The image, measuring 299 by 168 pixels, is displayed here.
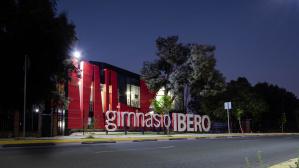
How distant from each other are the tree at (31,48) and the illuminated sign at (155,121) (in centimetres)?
863

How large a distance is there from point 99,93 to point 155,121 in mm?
11324

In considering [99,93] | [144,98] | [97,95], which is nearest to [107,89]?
[99,93]

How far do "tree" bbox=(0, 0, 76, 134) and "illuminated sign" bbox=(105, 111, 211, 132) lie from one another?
28.3 feet

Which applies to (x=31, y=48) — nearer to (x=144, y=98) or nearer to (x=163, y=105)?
(x=163, y=105)

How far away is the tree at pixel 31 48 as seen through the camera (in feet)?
94.6

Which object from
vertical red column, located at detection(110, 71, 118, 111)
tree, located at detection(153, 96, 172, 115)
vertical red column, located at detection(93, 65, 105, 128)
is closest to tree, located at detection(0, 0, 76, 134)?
tree, located at detection(153, 96, 172, 115)

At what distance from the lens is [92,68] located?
52062 millimetres

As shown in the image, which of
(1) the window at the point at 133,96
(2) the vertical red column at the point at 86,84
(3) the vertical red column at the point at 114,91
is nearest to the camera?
(2) the vertical red column at the point at 86,84

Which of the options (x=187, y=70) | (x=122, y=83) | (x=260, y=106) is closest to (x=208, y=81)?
(x=187, y=70)

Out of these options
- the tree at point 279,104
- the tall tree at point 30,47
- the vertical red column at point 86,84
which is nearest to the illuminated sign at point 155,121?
the vertical red column at point 86,84

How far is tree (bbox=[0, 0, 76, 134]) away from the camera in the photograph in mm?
28828

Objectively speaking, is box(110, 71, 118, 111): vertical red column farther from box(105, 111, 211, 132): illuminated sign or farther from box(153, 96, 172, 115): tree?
box(153, 96, 172, 115): tree

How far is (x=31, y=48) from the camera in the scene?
2942 cm

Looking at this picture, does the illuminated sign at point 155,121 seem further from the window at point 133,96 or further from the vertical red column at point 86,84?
the window at point 133,96
